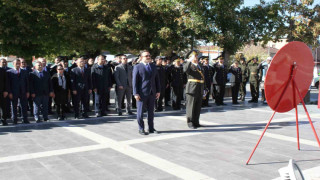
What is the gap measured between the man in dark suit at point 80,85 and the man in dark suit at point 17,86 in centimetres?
138

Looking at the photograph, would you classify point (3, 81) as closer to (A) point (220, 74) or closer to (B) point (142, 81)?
A: (B) point (142, 81)

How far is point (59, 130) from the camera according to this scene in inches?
321

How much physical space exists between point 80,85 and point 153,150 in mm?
4684

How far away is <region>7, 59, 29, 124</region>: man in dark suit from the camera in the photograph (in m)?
8.98

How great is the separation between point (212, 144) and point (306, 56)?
2.48 metres

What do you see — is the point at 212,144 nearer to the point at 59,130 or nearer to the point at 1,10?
the point at 59,130

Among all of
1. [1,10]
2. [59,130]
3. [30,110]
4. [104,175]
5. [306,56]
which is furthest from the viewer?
[1,10]

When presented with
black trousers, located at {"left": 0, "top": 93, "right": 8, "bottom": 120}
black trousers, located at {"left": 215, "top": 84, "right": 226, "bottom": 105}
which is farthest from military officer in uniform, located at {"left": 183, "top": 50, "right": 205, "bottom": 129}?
black trousers, located at {"left": 0, "top": 93, "right": 8, "bottom": 120}

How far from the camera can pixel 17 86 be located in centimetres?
900

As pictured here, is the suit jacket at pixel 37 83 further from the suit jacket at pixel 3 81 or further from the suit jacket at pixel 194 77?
the suit jacket at pixel 194 77

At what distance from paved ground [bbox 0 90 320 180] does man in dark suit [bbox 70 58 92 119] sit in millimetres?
731

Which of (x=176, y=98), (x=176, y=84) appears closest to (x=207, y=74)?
(x=176, y=84)

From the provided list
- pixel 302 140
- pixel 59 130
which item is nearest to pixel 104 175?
pixel 59 130

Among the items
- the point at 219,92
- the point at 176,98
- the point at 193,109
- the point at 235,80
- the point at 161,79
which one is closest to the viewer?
the point at 193,109
